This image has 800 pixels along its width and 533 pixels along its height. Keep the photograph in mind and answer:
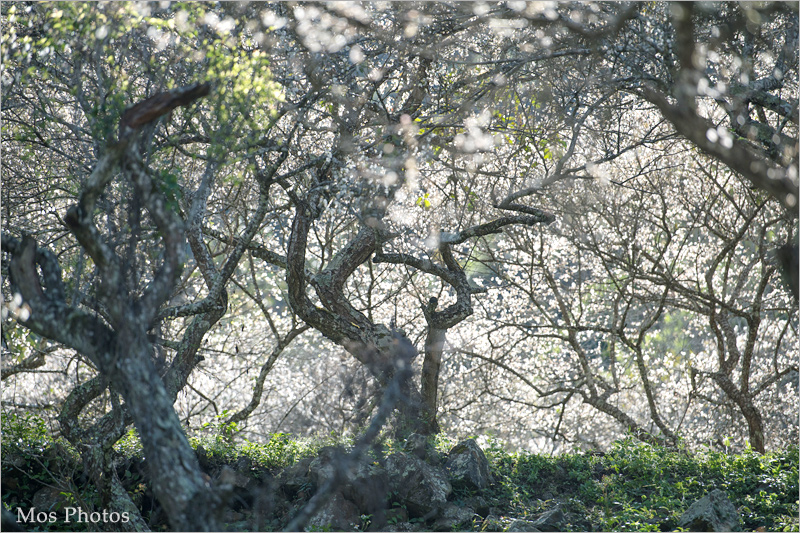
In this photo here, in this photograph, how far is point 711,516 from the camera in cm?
593

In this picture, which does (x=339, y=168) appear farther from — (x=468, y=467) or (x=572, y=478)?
(x=572, y=478)

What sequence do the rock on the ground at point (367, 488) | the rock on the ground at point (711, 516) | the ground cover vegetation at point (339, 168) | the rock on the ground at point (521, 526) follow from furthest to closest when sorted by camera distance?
1. the rock on the ground at point (367, 488)
2. the rock on the ground at point (521, 526)
3. the rock on the ground at point (711, 516)
4. the ground cover vegetation at point (339, 168)

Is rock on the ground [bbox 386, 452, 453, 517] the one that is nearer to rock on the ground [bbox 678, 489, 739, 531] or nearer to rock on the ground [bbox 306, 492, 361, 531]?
rock on the ground [bbox 306, 492, 361, 531]

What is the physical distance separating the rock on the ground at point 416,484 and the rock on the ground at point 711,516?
226 cm

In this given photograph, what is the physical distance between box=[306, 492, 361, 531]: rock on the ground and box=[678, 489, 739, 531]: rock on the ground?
299 cm

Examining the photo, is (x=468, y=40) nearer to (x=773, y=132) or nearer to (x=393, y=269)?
(x=773, y=132)

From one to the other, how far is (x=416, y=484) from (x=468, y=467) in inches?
28.8

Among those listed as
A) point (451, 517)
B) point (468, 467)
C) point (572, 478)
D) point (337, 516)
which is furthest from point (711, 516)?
point (337, 516)

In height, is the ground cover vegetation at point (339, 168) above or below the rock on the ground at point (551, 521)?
above

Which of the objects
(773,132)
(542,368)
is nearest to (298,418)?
(542,368)

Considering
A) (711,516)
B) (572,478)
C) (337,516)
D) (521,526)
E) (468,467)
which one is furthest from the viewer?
(572,478)

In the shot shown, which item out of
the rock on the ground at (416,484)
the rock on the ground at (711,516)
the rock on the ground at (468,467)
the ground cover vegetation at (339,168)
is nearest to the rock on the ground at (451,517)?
the rock on the ground at (416,484)

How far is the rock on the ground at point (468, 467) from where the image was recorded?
7383 millimetres

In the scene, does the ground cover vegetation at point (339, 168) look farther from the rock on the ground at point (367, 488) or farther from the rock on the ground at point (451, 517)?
the rock on the ground at point (451, 517)
